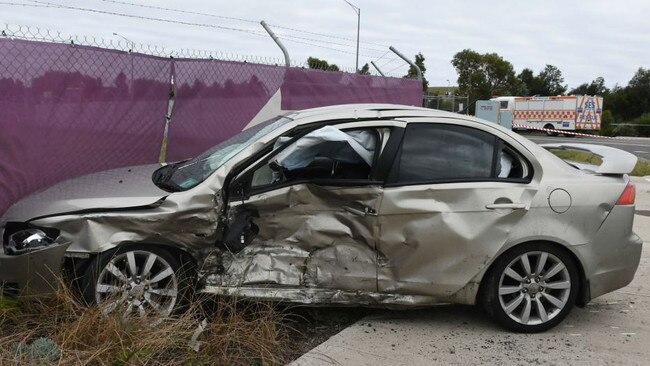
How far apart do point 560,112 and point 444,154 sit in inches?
1431

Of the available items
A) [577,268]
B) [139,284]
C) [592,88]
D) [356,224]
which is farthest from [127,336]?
[592,88]

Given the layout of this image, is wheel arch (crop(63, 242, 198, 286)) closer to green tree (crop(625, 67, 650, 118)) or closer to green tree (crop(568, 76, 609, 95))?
green tree (crop(625, 67, 650, 118))

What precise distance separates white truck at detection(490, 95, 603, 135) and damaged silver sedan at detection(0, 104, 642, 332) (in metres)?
32.6

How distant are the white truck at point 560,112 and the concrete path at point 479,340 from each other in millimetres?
32405

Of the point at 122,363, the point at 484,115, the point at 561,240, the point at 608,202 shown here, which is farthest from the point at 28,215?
the point at 484,115

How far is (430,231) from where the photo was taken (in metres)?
4.03

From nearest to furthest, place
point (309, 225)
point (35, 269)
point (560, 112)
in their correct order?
point (35, 269) → point (309, 225) → point (560, 112)

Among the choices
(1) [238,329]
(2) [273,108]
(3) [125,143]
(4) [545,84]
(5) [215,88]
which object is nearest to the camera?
(1) [238,329]

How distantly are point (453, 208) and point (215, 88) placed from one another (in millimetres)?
3543

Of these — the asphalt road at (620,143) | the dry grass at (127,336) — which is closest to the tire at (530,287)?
the dry grass at (127,336)

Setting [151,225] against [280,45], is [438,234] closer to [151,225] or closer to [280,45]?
[151,225]

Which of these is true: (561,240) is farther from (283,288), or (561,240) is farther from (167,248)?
(167,248)

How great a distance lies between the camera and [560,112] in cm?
3741

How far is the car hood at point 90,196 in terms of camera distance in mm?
3786
